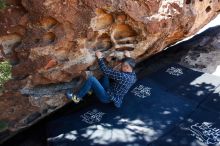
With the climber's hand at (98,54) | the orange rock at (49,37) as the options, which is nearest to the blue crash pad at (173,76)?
the climber's hand at (98,54)

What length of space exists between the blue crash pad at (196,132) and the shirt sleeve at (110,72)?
4.03 feet

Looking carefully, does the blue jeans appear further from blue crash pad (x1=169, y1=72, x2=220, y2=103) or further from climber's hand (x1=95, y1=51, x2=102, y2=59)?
blue crash pad (x1=169, y1=72, x2=220, y2=103)

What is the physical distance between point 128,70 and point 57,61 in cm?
120

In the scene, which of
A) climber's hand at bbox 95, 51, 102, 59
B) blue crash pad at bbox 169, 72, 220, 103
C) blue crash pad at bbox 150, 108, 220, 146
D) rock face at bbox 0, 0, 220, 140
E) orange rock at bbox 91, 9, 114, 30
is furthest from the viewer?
blue crash pad at bbox 169, 72, 220, 103

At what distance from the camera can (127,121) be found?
580cm

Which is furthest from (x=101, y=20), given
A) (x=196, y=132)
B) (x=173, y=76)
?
(x=196, y=132)

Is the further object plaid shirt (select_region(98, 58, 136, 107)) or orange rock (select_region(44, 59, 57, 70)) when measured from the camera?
plaid shirt (select_region(98, 58, 136, 107))

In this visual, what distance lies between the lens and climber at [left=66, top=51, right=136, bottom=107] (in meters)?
5.85

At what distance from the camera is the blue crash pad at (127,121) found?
540 centimetres

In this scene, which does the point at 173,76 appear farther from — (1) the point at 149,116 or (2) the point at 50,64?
(2) the point at 50,64

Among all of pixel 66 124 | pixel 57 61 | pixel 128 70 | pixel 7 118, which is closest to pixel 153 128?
pixel 128 70

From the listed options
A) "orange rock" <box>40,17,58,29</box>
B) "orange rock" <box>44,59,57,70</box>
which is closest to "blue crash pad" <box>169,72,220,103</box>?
"orange rock" <box>44,59,57,70</box>

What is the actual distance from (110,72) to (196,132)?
1669 millimetres

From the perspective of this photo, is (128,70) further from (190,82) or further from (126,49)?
(190,82)
